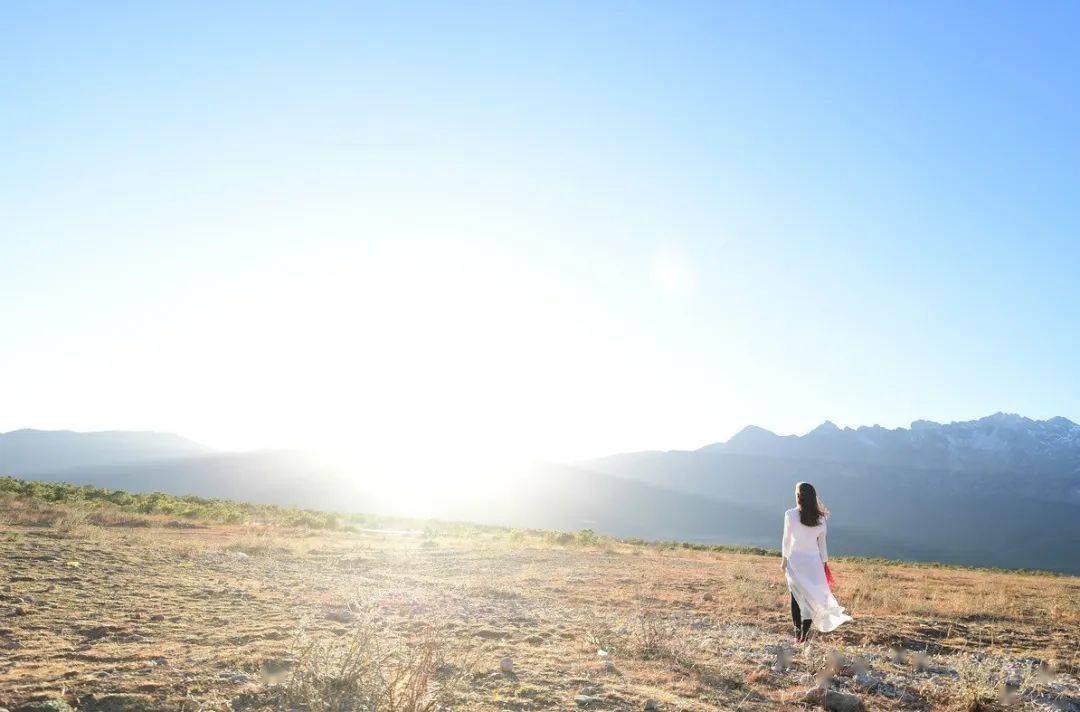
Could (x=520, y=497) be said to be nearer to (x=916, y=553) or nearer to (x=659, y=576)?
(x=916, y=553)

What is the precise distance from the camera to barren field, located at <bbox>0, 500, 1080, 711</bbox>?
16.5 ft

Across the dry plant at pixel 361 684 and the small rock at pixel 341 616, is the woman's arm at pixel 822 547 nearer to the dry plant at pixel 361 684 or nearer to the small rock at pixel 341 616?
the dry plant at pixel 361 684

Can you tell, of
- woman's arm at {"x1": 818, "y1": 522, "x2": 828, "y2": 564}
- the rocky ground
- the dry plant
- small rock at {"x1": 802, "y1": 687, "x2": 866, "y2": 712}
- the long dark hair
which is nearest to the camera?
the dry plant

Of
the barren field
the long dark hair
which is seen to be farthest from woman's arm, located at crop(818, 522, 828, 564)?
the barren field

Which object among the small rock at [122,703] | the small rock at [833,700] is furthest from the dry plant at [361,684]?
the small rock at [833,700]

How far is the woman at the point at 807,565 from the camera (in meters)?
8.63

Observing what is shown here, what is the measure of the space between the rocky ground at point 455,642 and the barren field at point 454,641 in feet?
0.10

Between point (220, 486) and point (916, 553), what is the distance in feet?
528

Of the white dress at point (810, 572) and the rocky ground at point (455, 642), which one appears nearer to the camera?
the rocky ground at point (455, 642)

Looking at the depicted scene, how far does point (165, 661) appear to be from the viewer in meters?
5.66

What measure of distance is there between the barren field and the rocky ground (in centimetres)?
3

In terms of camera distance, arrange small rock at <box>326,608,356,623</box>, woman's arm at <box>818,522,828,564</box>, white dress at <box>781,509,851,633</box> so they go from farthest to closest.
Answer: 1. woman's arm at <box>818,522,828,564</box>
2. white dress at <box>781,509,851,633</box>
3. small rock at <box>326,608,356,623</box>

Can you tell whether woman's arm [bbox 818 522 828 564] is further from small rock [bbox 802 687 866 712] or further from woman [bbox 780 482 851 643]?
small rock [bbox 802 687 866 712]

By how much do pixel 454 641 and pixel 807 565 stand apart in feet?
17.3
